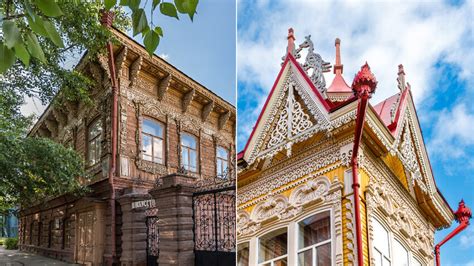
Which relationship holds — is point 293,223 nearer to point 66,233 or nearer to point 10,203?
point 66,233

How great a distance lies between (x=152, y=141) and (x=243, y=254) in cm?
48

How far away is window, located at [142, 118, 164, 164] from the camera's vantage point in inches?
60.4

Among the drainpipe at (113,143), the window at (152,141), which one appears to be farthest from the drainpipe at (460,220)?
the drainpipe at (113,143)

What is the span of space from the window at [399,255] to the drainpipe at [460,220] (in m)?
0.10

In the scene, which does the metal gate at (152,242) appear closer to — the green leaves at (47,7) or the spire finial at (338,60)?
the spire finial at (338,60)

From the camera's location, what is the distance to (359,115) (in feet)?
3.55

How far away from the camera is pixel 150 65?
1.58 meters

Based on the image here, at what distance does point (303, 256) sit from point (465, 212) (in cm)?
41

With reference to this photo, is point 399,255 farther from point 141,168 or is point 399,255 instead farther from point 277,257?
point 141,168

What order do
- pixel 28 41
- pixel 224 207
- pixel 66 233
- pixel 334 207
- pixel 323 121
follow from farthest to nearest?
pixel 66 233, pixel 224 207, pixel 323 121, pixel 334 207, pixel 28 41

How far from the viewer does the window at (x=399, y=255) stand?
1.05 meters

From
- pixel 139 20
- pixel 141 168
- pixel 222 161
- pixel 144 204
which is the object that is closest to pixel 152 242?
pixel 144 204

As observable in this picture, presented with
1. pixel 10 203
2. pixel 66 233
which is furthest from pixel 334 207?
pixel 10 203

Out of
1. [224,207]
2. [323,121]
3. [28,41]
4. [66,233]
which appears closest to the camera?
[28,41]
